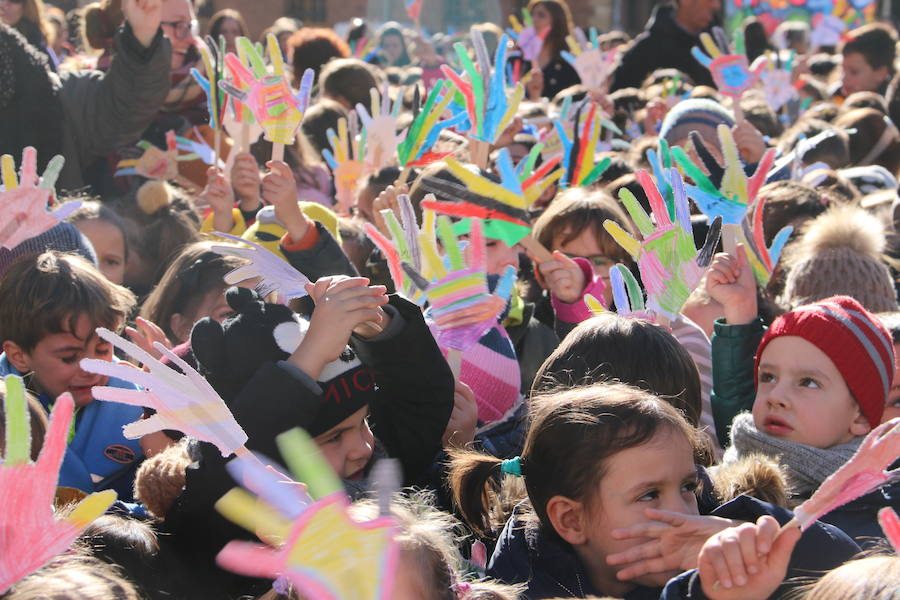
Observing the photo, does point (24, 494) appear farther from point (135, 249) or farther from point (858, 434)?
point (135, 249)

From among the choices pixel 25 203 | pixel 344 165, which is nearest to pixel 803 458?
pixel 25 203

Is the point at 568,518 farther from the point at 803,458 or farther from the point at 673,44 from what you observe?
the point at 673,44

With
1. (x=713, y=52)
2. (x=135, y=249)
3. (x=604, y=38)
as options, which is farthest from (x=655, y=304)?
(x=604, y=38)

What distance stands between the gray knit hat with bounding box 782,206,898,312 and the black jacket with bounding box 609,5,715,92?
14.0 ft

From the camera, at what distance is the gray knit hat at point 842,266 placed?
9.66ft

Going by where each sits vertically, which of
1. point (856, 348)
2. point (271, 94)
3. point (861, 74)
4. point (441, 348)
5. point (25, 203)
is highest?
point (271, 94)

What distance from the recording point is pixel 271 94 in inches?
134

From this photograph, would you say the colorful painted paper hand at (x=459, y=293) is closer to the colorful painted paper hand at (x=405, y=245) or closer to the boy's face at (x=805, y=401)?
the colorful painted paper hand at (x=405, y=245)

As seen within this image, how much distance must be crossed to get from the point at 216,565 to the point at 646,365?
871 millimetres

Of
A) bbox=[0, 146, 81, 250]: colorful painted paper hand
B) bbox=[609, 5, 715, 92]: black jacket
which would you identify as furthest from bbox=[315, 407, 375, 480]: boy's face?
bbox=[609, 5, 715, 92]: black jacket

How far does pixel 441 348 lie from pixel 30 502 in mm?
1263

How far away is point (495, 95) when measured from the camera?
3.77 m

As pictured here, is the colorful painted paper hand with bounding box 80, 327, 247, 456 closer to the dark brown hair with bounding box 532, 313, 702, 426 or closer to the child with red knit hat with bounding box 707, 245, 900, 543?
the dark brown hair with bounding box 532, 313, 702, 426

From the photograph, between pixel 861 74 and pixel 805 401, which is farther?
pixel 861 74
